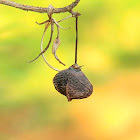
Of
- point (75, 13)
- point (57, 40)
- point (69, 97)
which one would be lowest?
point (69, 97)

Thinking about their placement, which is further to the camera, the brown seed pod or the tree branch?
the brown seed pod

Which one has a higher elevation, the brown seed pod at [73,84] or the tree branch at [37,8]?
the tree branch at [37,8]

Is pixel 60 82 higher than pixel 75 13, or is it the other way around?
pixel 75 13

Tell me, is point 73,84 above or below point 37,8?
below

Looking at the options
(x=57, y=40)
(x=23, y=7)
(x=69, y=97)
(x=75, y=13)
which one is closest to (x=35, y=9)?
(x=23, y=7)

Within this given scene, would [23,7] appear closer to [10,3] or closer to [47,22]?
[10,3]

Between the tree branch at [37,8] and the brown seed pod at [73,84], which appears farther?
the brown seed pod at [73,84]

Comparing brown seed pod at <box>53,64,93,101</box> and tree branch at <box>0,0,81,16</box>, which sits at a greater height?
tree branch at <box>0,0,81,16</box>

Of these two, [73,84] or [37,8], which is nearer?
[37,8]
